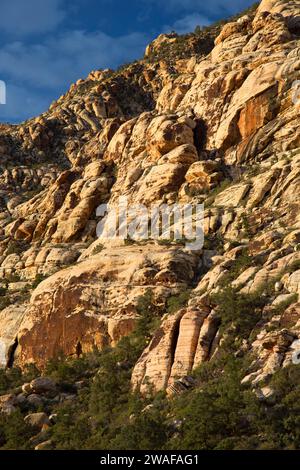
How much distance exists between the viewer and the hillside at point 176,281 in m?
31.3

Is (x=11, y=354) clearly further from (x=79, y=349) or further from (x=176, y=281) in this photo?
(x=176, y=281)

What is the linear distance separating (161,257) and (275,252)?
8208 mm

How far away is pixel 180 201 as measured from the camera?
175 feet

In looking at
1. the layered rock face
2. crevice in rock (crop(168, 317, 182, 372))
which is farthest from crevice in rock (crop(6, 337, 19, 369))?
crevice in rock (crop(168, 317, 182, 372))

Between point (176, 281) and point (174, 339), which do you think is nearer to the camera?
point (174, 339)

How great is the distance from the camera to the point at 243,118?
56.4m

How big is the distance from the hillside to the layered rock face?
13cm

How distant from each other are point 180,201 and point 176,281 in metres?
11.0

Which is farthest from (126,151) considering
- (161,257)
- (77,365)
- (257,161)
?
(77,365)

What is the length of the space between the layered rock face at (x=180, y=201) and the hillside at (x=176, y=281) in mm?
126

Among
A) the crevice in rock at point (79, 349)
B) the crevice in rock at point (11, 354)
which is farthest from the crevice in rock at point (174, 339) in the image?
the crevice in rock at point (11, 354)

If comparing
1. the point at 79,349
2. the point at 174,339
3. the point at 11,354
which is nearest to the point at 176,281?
the point at 174,339

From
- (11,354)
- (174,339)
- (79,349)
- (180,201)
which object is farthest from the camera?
(180,201)
